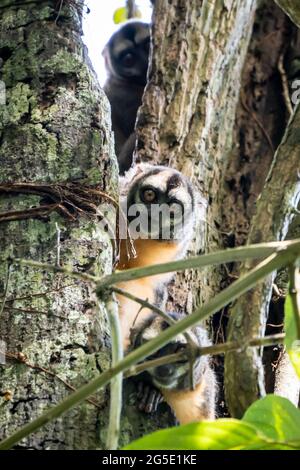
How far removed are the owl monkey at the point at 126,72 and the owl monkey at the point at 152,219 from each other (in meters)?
4.47

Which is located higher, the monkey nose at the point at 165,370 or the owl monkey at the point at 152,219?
the owl monkey at the point at 152,219

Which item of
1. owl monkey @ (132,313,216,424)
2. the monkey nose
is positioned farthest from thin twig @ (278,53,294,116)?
the monkey nose

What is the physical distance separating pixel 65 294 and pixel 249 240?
1122 millimetres

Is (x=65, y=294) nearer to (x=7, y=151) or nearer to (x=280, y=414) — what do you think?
(x=7, y=151)

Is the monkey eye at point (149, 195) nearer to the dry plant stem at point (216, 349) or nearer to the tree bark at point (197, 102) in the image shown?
the tree bark at point (197, 102)

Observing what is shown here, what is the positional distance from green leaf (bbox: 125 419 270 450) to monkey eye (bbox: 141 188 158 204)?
2448 mm

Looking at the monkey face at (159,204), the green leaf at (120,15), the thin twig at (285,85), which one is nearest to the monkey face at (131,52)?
the green leaf at (120,15)

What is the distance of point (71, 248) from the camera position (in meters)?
2.63

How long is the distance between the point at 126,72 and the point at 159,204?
541 cm

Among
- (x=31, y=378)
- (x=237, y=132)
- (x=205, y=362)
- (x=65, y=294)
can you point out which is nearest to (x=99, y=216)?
(x=65, y=294)

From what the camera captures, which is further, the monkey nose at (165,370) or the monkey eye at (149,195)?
the monkey eye at (149,195)

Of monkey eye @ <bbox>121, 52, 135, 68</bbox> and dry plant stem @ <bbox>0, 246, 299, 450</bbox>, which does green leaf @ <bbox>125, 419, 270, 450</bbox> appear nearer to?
dry plant stem @ <bbox>0, 246, 299, 450</bbox>

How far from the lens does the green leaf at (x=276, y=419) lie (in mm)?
1497
